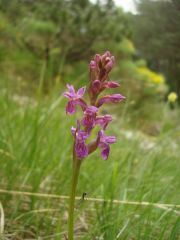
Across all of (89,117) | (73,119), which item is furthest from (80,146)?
(73,119)

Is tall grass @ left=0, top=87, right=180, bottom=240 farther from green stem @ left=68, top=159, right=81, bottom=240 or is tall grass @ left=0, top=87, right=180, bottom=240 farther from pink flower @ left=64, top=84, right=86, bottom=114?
pink flower @ left=64, top=84, right=86, bottom=114

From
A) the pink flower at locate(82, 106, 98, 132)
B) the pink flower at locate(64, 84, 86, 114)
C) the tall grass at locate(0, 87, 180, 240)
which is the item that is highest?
the pink flower at locate(64, 84, 86, 114)

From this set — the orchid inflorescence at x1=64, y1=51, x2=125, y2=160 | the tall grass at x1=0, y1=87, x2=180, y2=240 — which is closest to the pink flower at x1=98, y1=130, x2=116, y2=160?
the orchid inflorescence at x1=64, y1=51, x2=125, y2=160

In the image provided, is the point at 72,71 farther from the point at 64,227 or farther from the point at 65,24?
the point at 64,227

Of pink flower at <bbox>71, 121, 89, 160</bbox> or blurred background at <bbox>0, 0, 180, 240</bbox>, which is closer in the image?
pink flower at <bbox>71, 121, 89, 160</bbox>

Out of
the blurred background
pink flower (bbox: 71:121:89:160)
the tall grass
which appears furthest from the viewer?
the blurred background

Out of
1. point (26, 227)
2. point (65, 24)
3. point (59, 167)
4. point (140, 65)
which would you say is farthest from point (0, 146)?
point (140, 65)

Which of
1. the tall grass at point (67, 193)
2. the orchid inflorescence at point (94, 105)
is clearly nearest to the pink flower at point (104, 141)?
the orchid inflorescence at point (94, 105)

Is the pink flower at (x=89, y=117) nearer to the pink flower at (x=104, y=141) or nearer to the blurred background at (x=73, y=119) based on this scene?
the pink flower at (x=104, y=141)

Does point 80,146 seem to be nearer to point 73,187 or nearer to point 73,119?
point 73,187
